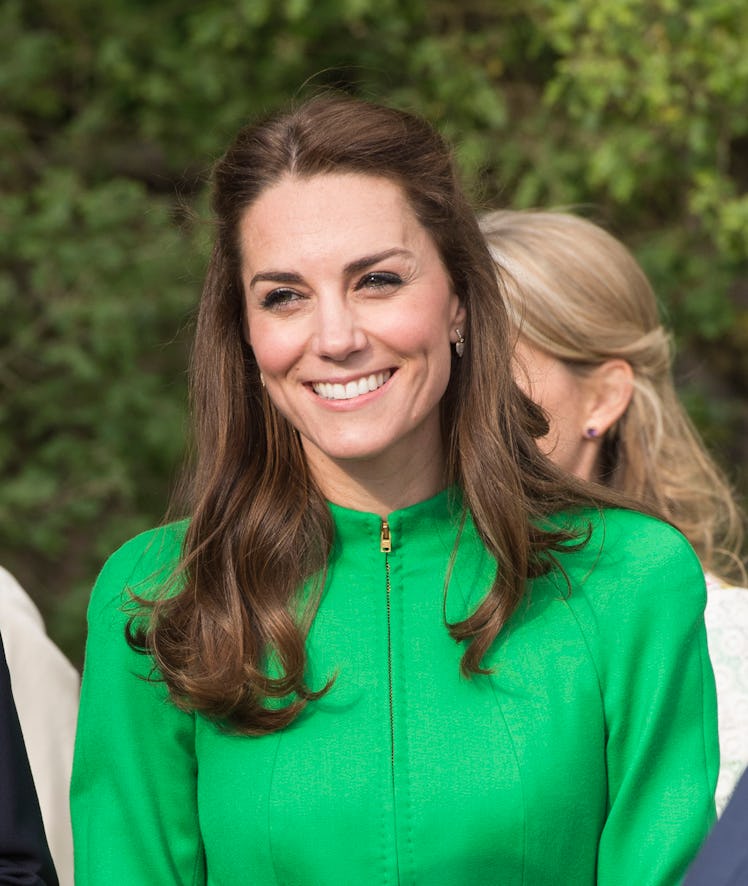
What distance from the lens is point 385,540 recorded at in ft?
7.88

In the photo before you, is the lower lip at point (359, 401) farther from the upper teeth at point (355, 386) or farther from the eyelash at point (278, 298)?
the eyelash at point (278, 298)

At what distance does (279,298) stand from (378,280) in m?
0.16

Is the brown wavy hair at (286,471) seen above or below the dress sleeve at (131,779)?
above

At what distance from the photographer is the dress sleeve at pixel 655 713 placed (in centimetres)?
221

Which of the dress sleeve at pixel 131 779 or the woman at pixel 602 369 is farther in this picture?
the woman at pixel 602 369

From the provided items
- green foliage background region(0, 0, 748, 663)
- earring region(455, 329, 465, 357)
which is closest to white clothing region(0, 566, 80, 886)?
earring region(455, 329, 465, 357)

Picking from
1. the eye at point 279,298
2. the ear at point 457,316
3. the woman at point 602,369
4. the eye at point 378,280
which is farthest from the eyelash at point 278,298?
the woman at point 602,369

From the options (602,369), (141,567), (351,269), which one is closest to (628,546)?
(351,269)

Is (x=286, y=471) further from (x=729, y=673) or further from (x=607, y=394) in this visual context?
(x=607, y=394)

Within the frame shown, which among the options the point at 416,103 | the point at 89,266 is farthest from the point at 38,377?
the point at 416,103

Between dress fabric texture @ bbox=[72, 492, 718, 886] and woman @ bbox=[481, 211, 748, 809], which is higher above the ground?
woman @ bbox=[481, 211, 748, 809]

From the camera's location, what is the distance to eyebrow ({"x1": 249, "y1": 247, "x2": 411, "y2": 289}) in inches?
88.3

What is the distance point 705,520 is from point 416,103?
2.61 m

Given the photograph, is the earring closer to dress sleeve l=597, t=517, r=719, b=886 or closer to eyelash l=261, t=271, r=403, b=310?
eyelash l=261, t=271, r=403, b=310
